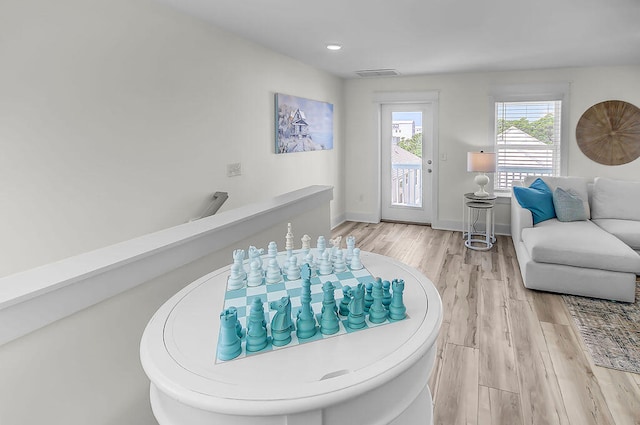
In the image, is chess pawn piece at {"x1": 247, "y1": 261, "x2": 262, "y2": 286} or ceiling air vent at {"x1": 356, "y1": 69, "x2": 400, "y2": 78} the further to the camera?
ceiling air vent at {"x1": 356, "y1": 69, "x2": 400, "y2": 78}

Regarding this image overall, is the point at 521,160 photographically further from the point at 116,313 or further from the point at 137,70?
the point at 116,313

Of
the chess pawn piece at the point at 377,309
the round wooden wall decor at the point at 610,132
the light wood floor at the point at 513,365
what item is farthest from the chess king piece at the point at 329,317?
the round wooden wall decor at the point at 610,132

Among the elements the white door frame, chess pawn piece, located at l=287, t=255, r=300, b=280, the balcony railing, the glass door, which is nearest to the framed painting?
the white door frame

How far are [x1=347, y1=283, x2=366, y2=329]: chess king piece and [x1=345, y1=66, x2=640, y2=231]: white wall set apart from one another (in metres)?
5.05

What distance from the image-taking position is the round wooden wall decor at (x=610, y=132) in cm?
501

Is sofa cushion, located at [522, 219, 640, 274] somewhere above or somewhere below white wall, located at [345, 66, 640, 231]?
below

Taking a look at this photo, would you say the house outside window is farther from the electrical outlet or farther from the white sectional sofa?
the electrical outlet

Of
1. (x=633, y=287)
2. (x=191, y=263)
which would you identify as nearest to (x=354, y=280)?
(x=191, y=263)

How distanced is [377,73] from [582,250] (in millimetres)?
3457

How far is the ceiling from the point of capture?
281cm

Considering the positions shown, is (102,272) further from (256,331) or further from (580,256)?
(580,256)

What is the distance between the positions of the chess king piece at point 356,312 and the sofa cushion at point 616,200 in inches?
174

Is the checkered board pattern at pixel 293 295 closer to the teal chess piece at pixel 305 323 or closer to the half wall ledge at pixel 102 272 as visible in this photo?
the teal chess piece at pixel 305 323

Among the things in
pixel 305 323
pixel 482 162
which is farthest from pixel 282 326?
pixel 482 162
